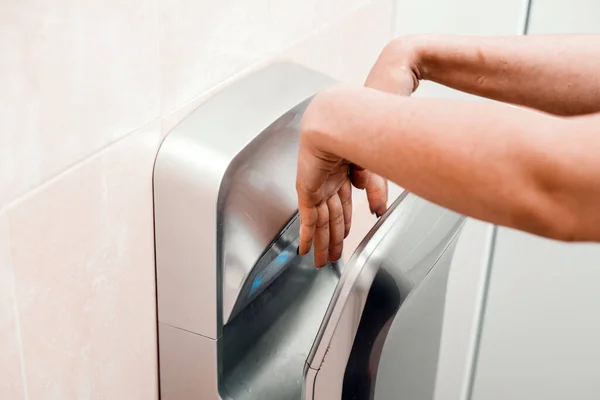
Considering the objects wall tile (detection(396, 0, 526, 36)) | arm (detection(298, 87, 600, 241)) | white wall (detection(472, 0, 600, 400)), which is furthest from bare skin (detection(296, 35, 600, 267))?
white wall (detection(472, 0, 600, 400))

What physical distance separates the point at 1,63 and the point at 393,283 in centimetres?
33

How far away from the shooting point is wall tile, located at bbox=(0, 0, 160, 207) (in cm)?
50

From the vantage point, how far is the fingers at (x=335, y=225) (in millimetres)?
679

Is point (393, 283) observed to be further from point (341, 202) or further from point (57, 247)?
point (57, 247)

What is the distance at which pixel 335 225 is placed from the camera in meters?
0.69

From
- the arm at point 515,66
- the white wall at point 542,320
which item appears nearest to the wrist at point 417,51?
the arm at point 515,66

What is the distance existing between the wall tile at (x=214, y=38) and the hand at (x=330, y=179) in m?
0.14

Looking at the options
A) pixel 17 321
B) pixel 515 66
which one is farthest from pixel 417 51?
pixel 17 321

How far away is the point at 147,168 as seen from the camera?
0.68 meters

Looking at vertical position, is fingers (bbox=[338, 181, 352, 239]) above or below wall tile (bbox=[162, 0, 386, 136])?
below

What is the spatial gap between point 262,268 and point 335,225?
0.35 ft

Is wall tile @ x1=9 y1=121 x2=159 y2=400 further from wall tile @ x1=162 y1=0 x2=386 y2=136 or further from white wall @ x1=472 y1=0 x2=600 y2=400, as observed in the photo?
white wall @ x1=472 y1=0 x2=600 y2=400

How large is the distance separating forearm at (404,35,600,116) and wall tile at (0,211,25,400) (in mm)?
392

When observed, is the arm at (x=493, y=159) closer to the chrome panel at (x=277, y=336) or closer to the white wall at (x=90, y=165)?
the white wall at (x=90, y=165)
